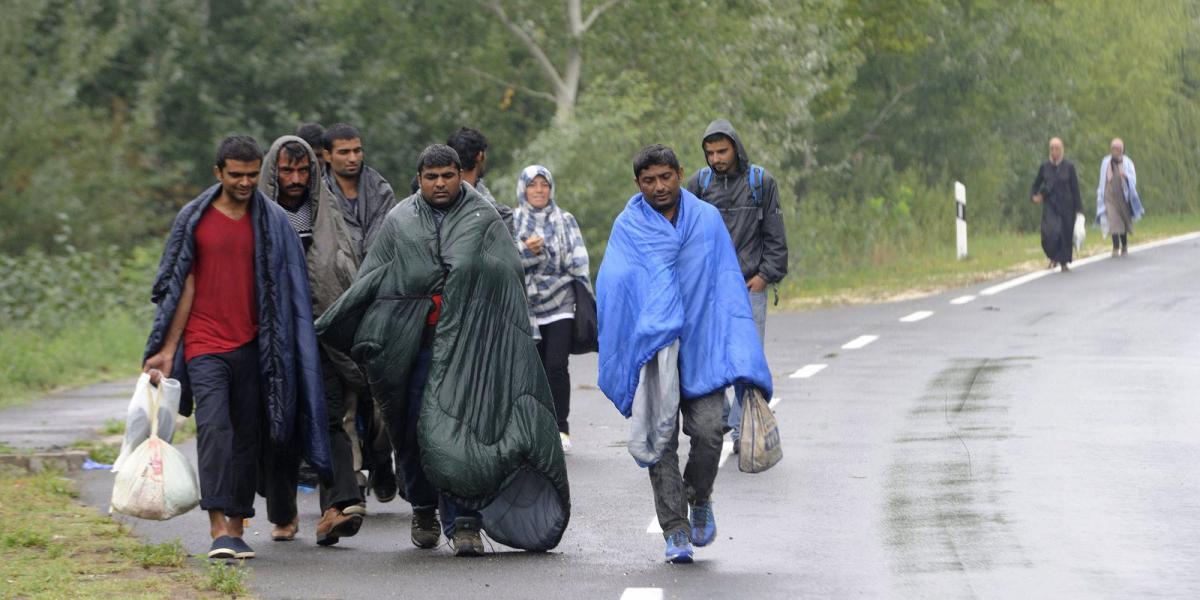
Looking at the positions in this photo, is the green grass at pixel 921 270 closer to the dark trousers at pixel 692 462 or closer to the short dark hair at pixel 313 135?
the short dark hair at pixel 313 135

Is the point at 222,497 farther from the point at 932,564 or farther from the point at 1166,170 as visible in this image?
the point at 1166,170

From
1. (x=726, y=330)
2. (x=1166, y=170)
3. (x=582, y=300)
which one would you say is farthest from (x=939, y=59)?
(x=726, y=330)

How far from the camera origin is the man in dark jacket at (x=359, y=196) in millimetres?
9562

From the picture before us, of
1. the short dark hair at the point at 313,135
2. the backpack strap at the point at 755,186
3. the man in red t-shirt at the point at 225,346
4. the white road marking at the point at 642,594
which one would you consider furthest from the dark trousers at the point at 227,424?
the backpack strap at the point at 755,186

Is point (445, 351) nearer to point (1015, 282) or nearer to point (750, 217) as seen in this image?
point (750, 217)

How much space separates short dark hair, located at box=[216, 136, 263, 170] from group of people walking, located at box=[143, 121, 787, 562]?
1 cm

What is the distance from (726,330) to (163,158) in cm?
2336

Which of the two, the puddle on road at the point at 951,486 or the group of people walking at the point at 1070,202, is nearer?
the puddle on road at the point at 951,486

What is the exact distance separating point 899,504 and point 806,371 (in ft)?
19.4

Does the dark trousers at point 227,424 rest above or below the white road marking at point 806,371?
above

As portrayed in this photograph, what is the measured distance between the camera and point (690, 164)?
2528 cm

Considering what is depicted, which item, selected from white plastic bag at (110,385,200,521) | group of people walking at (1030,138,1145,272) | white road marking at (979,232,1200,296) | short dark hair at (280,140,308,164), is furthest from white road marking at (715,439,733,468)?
group of people walking at (1030,138,1145,272)

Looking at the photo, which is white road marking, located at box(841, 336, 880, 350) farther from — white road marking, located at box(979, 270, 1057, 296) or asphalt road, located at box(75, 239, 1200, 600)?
white road marking, located at box(979, 270, 1057, 296)

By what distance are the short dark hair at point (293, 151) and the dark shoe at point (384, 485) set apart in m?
1.57
